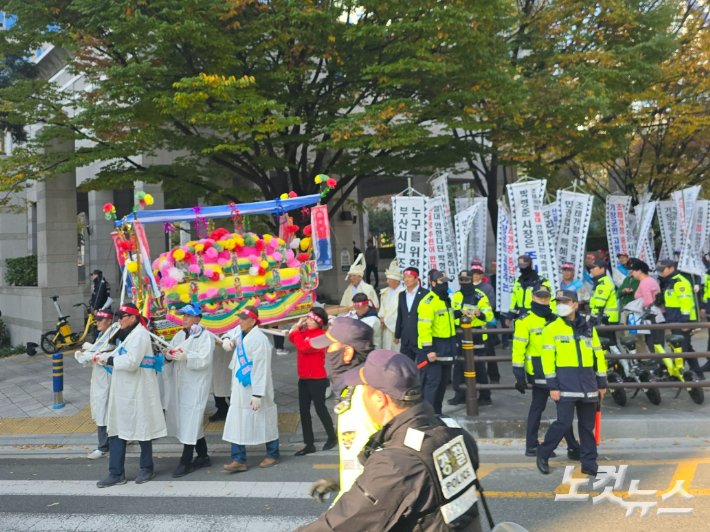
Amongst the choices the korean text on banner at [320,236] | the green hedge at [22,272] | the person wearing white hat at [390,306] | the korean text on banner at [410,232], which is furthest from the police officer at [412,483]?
the green hedge at [22,272]

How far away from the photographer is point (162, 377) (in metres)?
7.62

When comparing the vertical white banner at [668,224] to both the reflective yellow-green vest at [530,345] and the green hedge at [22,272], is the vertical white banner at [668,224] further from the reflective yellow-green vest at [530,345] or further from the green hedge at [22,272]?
the green hedge at [22,272]

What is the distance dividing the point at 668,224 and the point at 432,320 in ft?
44.1

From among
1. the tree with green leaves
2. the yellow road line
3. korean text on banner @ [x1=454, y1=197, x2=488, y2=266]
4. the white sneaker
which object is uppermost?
the tree with green leaves

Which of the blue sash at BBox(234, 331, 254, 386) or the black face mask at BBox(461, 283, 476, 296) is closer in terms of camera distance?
the blue sash at BBox(234, 331, 254, 386)

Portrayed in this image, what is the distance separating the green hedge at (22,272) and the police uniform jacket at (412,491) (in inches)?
723

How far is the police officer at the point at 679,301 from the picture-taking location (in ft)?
29.9

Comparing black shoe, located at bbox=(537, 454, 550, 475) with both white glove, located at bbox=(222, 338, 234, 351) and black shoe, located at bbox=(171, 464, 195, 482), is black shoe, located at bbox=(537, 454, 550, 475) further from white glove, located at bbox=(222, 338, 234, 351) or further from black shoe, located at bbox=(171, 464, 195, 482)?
black shoe, located at bbox=(171, 464, 195, 482)

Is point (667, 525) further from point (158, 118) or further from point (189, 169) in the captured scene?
point (189, 169)

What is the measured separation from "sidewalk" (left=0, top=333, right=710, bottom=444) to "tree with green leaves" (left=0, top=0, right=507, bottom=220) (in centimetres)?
475

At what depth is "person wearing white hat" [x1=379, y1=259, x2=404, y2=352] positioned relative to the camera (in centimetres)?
934

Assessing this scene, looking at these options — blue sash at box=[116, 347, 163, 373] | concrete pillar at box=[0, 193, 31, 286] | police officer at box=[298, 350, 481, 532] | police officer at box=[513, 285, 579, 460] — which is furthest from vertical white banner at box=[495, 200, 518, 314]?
concrete pillar at box=[0, 193, 31, 286]

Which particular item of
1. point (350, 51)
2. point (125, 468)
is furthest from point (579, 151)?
point (125, 468)

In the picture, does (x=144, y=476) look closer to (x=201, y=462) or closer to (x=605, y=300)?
(x=201, y=462)
